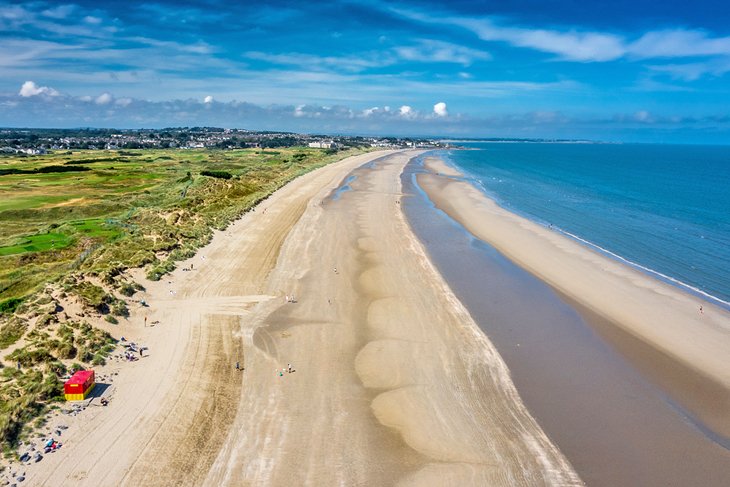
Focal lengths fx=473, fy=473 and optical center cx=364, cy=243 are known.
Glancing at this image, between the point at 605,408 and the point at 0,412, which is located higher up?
the point at 0,412

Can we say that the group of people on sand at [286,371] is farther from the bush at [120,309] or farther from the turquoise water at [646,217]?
the turquoise water at [646,217]

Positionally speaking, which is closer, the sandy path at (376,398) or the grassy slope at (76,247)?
the sandy path at (376,398)

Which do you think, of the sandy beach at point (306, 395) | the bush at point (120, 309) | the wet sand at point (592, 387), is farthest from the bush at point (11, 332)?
the wet sand at point (592, 387)

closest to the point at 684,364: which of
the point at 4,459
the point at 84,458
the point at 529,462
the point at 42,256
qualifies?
the point at 529,462

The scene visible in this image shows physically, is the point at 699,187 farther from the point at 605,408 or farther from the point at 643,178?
the point at 605,408

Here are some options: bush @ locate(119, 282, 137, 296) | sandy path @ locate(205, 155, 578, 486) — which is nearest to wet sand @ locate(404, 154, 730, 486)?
sandy path @ locate(205, 155, 578, 486)

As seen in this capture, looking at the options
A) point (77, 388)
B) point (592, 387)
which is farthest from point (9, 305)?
point (592, 387)
